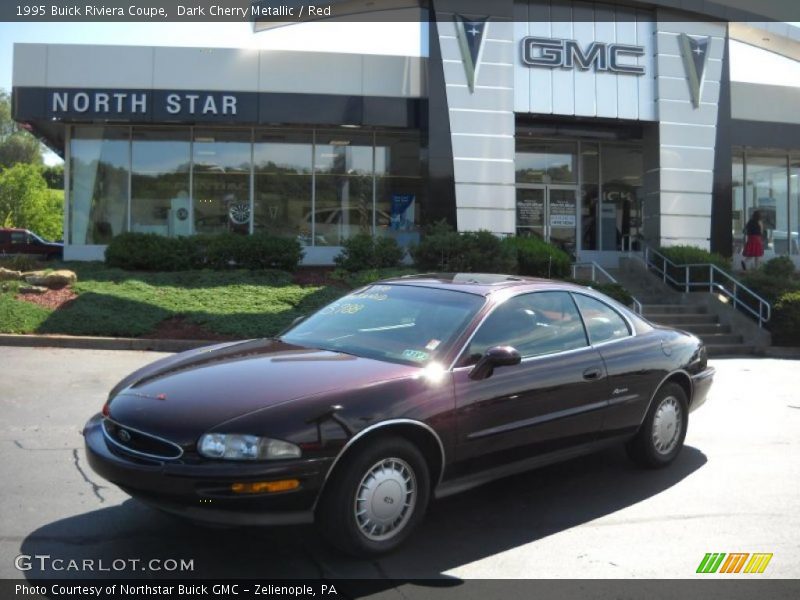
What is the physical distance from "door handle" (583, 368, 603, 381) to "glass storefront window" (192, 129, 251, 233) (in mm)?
15937

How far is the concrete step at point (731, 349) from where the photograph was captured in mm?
14109

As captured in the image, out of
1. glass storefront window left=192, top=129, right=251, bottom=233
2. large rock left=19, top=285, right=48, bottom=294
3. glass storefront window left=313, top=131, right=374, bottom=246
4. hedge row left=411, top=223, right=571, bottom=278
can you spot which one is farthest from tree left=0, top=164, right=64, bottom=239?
hedge row left=411, top=223, right=571, bottom=278

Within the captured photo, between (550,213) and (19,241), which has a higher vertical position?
(550,213)

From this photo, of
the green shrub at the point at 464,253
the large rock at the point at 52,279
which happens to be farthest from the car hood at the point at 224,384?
the green shrub at the point at 464,253

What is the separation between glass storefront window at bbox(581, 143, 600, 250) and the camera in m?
21.8

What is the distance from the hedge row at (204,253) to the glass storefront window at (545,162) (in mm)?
8270

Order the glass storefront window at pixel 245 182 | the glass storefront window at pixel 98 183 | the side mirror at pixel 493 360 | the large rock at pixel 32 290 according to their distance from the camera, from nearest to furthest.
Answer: the side mirror at pixel 493 360
the large rock at pixel 32 290
the glass storefront window at pixel 98 183
the glass storefront window at pixel 245 182

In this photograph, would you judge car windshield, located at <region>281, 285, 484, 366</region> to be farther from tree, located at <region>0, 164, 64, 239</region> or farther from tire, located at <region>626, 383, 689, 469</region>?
tree, located at <region>0, 164, 64, 239</region>

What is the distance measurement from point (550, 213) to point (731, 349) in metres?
8.33

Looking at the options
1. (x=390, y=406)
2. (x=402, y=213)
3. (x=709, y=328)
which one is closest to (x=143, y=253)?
(x=402, y=213)

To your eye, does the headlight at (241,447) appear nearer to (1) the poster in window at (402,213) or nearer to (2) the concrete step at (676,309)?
(2) the concrete step at (676,309)

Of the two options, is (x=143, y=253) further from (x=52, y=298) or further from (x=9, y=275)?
(x=52, y=298)

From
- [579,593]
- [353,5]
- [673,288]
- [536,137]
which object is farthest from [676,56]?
[579,593]

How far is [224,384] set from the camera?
397 cm
